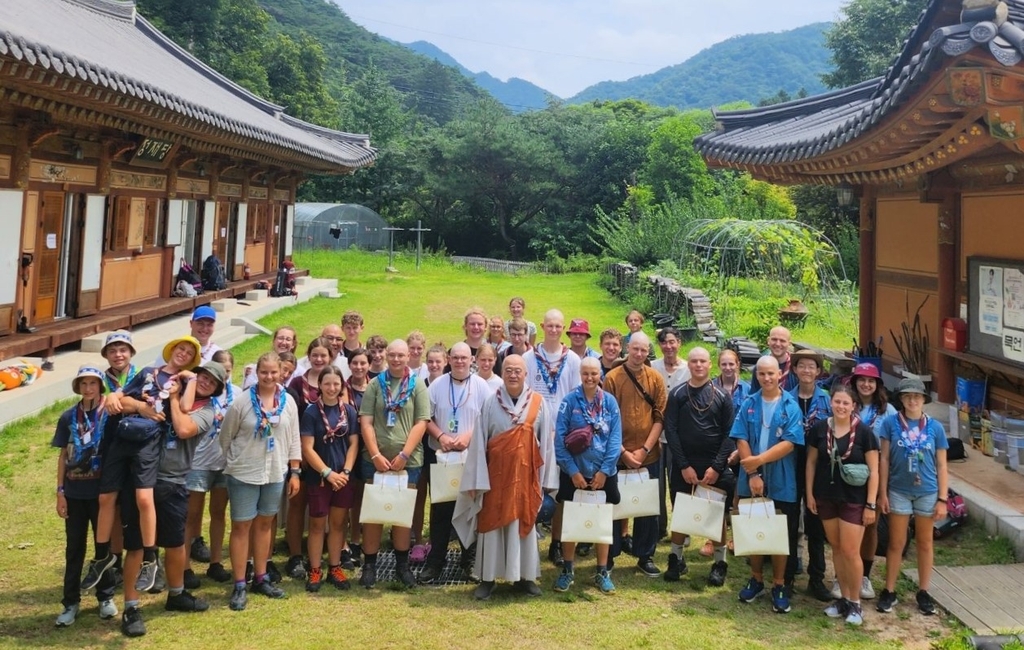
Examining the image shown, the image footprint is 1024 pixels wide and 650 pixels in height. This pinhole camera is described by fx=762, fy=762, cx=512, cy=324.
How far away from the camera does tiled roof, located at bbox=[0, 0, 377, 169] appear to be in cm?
723

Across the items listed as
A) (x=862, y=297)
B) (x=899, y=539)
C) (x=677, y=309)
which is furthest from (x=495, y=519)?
(x=677, y=309)

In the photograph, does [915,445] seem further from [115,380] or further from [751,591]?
[115,380]

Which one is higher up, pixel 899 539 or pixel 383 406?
pixel 383 406

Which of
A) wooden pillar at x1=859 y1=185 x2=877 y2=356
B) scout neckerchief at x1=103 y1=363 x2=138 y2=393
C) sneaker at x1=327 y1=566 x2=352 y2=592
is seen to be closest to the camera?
scout neckerchief at x1=103 y1=363 x2=138 y2=393

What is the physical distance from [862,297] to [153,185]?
11385mm

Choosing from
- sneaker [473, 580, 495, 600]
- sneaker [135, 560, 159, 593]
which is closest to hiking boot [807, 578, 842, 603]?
sneaker [473, 580, 495, 600]

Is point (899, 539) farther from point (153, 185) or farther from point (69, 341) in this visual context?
point (153, 185)

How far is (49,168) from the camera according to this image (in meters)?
9.98

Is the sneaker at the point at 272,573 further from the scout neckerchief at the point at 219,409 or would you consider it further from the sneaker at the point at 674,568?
the sneaker at the point at 674,568

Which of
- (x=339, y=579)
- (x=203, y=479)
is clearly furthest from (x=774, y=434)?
(x=203, y=479)

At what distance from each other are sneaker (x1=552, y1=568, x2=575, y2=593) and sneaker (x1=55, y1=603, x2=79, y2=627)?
2.79 meters

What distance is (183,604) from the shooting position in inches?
173

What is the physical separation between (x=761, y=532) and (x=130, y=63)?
1078cm

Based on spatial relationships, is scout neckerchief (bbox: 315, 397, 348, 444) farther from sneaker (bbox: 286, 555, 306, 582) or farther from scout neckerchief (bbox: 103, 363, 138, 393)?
scout neckerchief (bbox: 103, 363, 138, 393)
